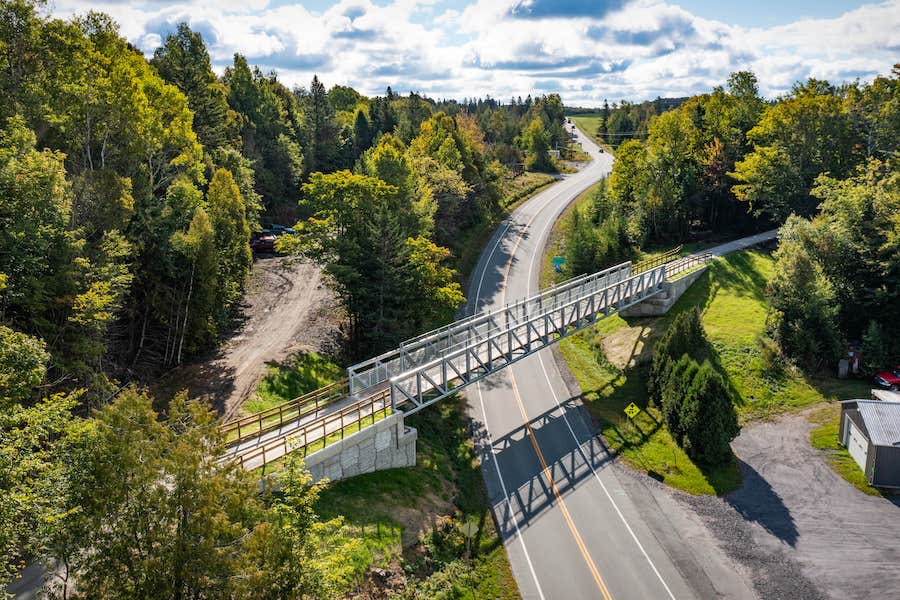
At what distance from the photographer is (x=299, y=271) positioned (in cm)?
4856

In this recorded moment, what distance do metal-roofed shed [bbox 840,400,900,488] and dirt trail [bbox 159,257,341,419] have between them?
2917 centimetres

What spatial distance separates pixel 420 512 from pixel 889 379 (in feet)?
96.4

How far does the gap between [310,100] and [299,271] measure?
1807 inches

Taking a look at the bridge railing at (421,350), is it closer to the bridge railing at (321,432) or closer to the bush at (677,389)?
the bridge railing at (321,432)

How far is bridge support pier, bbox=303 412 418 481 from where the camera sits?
22172 mm

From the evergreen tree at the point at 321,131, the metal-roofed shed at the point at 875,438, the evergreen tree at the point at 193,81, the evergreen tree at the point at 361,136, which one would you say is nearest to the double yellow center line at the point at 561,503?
the metal-roofed shed at the point at 875,438

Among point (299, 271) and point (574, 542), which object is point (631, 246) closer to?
point (299, 271)

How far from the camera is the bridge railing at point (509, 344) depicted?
2617 cm

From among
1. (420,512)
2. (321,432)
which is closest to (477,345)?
(420,512)

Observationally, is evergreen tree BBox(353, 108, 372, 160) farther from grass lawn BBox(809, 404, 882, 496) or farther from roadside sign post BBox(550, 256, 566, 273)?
grass lawn BBox(809, 404, 882, 496)

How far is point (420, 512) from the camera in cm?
2359

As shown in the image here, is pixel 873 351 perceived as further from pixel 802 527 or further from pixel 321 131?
pixel 321 131

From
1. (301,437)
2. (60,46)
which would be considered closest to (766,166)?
(301,437)

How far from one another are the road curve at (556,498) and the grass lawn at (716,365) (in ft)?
6.75
